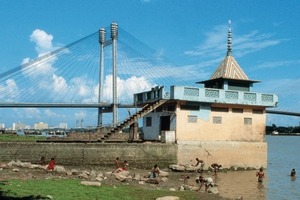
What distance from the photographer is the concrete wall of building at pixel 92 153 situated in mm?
21922

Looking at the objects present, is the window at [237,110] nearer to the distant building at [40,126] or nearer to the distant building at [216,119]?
the distant building at [216,119]

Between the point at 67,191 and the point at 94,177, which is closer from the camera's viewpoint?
the point at 67,191

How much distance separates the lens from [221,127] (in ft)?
91.8

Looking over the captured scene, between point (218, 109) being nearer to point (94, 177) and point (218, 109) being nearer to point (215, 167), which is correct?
point (215, 167)

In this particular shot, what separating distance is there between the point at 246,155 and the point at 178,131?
18.8 feet

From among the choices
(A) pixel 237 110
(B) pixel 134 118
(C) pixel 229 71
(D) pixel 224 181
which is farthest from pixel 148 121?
(D) pixel 224 181

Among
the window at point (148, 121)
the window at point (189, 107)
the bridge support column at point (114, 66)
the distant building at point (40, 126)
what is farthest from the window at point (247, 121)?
the distant building at point (40, 126)

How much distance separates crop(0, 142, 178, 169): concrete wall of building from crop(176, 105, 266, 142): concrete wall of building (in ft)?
5.97

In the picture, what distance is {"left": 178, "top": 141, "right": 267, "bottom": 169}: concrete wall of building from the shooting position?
2620 cm

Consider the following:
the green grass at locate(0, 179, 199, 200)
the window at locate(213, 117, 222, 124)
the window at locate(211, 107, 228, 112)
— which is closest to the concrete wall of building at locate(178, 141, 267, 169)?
the window at locate(213, 117, 222, 124)

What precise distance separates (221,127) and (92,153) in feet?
32.0

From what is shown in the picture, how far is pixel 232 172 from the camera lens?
27.1 m

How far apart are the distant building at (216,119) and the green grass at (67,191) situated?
10726 mm

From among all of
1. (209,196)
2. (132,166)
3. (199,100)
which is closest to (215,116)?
(199,100)
